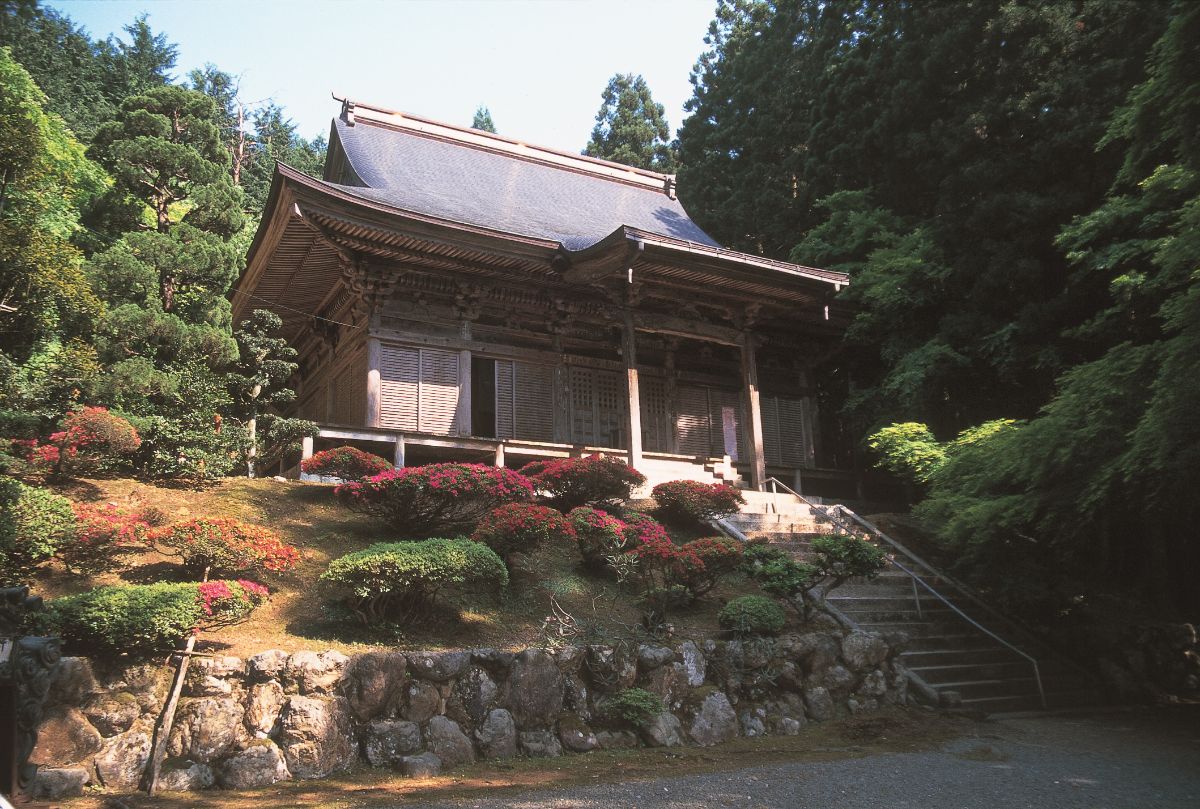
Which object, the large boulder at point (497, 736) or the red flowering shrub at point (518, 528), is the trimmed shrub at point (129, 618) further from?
the red flowering shrub at point (518, 528)

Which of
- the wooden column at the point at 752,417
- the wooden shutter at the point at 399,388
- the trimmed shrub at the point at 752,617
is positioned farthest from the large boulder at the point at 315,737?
the wooden column at the point at 752,417

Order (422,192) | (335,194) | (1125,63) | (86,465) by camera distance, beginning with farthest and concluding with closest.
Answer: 1. (422,192)
2. (1125,63)
3. (335,194)
4. (86,465)

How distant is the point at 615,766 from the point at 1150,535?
8.57m

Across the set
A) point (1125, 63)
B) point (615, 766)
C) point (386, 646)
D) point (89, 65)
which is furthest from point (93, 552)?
point (89, 65)

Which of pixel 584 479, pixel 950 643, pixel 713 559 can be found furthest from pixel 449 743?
pixel 950 643

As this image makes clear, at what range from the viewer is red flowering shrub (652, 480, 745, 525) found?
→ 36.9 ft

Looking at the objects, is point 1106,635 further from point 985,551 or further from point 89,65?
point 89,65

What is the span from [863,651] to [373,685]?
521cm

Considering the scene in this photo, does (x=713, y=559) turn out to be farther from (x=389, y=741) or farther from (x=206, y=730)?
(x=206, y=730)

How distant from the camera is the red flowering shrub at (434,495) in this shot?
8.94 m

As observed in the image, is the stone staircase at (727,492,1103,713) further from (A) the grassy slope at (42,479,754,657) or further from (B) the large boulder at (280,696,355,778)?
(B) the large boulder at (280,696,355,778)

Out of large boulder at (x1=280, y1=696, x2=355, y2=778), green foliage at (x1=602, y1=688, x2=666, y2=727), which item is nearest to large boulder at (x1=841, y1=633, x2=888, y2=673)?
green foliage at (x1=602, y1=688, x2=666, y2=727)

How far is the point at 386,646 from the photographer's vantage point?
22.7 ft

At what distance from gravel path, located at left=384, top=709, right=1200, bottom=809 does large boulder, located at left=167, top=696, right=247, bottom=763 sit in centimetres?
153
